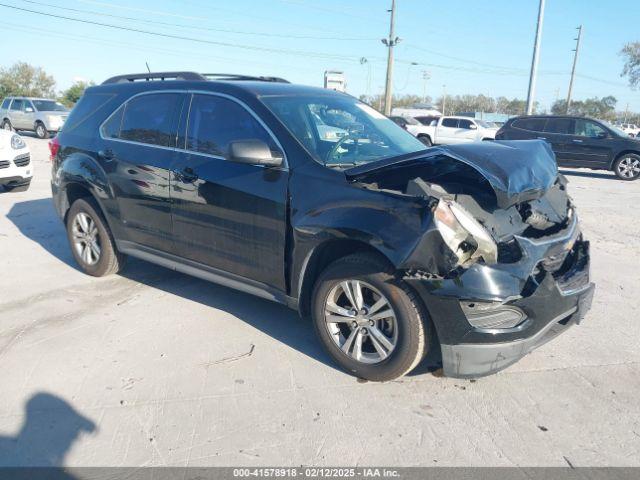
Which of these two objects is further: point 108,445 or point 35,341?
point 35,341

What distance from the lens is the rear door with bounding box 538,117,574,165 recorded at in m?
15.0

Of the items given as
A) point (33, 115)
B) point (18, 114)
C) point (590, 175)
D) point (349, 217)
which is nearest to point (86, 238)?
point (349, 217)

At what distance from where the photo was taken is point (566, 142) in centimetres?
1504

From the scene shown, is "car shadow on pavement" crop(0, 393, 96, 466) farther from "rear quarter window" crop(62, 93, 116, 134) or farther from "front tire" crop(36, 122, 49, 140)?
"front tire" crop(36, 122, 49, 140)

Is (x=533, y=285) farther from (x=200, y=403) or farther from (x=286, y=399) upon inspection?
(x=200, y=403)

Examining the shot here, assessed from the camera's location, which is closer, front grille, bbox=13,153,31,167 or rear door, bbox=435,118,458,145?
front grille, bbox=13,153,31,167

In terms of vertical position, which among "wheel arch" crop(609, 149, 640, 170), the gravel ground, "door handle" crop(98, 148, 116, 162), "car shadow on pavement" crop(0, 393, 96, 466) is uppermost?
"door handle" crop(98, 148, 116, 162)

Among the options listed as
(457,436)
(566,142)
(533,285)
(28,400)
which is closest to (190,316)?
(28,400)

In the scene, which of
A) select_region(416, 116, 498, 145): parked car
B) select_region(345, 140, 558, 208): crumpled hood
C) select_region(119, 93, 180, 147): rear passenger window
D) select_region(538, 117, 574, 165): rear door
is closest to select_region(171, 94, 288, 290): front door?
select_region(119, 93, 180, 147): rear passenger window

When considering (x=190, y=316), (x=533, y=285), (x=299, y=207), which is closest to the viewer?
(x=533, y=285)

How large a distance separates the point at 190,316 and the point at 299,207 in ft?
5.12

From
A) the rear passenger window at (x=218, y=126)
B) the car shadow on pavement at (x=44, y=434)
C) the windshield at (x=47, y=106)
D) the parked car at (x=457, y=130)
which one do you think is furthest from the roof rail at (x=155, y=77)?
the windshield at (x=47, y=106)

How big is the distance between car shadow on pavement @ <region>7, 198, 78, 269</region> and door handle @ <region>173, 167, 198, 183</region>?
2283 millimetres

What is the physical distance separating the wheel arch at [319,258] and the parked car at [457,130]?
1955 cm
